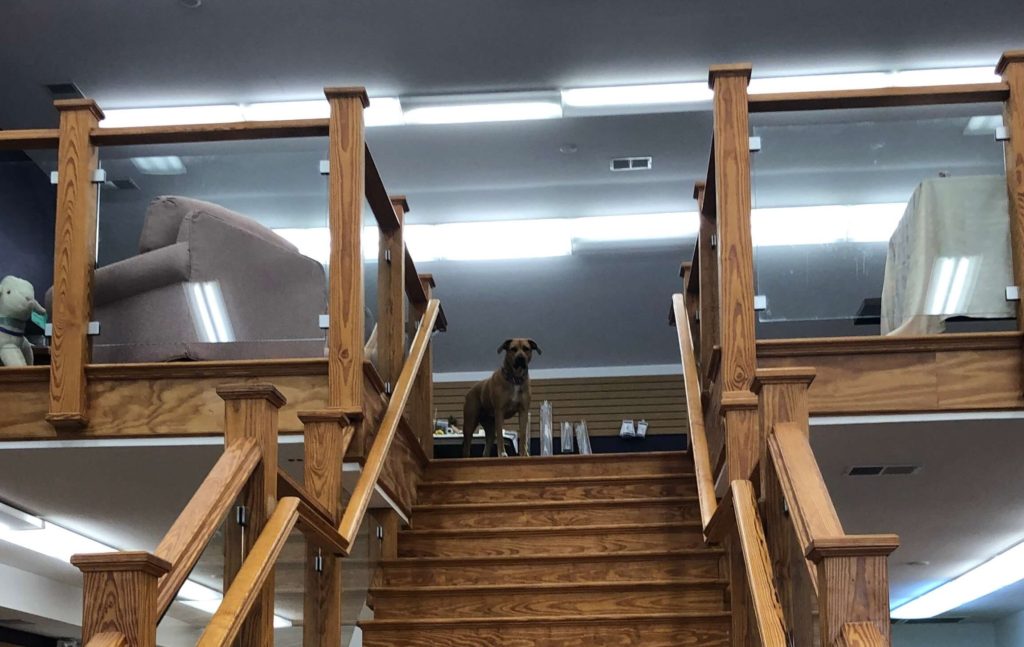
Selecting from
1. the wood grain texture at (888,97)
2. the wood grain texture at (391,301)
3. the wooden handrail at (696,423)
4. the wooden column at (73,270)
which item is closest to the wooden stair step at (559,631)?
the wooden handrail at (696,423)

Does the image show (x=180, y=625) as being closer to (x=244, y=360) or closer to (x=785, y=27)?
(x=244, y=360)

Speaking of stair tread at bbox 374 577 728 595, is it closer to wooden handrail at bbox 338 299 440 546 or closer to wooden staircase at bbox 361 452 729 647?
wooden staircase at bbox 361 452 729 647

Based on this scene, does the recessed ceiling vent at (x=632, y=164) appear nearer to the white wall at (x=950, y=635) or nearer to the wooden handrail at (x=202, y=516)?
the wooden handrail at (x=202, y=516)

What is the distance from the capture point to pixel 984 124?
546 cm

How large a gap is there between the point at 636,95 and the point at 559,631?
424 cm

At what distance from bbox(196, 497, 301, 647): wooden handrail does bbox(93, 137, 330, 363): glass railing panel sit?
189 cm

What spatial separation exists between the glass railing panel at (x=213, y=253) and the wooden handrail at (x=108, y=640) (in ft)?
9.25

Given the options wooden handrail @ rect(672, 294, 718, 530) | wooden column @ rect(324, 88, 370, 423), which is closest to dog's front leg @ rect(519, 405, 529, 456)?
wooden handrail @ rect(672, 294, 718, 530)

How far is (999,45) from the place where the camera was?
25.8 feet

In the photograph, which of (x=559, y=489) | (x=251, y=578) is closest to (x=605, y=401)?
(x=559, y=489)

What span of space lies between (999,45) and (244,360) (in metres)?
5.21

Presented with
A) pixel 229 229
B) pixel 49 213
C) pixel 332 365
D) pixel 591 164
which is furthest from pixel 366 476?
pixel 591 164

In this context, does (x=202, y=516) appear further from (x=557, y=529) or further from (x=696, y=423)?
(x=696, y=423)

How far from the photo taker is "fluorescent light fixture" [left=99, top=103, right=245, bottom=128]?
8844 millimetres
